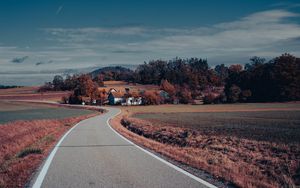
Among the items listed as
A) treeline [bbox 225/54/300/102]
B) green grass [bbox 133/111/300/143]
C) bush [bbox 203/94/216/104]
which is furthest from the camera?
bush [bbox 203/94/216/104]

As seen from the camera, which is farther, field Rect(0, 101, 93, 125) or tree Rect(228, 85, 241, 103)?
tree Rect(228, 85, 241, 103)

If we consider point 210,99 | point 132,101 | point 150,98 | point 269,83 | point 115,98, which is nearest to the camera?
point 269,83

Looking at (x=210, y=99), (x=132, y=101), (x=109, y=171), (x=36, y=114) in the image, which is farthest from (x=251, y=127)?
(x=132, y=101)

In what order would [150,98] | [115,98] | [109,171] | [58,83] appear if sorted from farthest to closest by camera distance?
[58,83] → [115,98] → [150,98] → [109,171]

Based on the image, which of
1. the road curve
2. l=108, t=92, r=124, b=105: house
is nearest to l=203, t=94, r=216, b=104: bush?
l=108, t=92, r=124, b=105: house

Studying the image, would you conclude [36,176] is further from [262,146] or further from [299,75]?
[299,75]

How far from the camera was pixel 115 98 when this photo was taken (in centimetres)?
12681

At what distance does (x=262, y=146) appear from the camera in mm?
19844

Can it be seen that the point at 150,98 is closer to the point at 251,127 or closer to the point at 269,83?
the point at 269,83

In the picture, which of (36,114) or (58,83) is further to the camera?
(58,83)

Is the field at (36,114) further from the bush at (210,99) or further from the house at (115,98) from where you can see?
the bush at (210,99)

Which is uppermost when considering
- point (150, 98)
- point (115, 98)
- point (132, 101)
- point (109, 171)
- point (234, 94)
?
point (234, 94)

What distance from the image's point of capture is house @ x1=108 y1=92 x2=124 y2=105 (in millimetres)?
125694

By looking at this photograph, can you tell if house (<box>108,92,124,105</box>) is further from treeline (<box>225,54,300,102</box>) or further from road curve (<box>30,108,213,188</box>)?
road curve (<box>30,108,213,188</box>)
